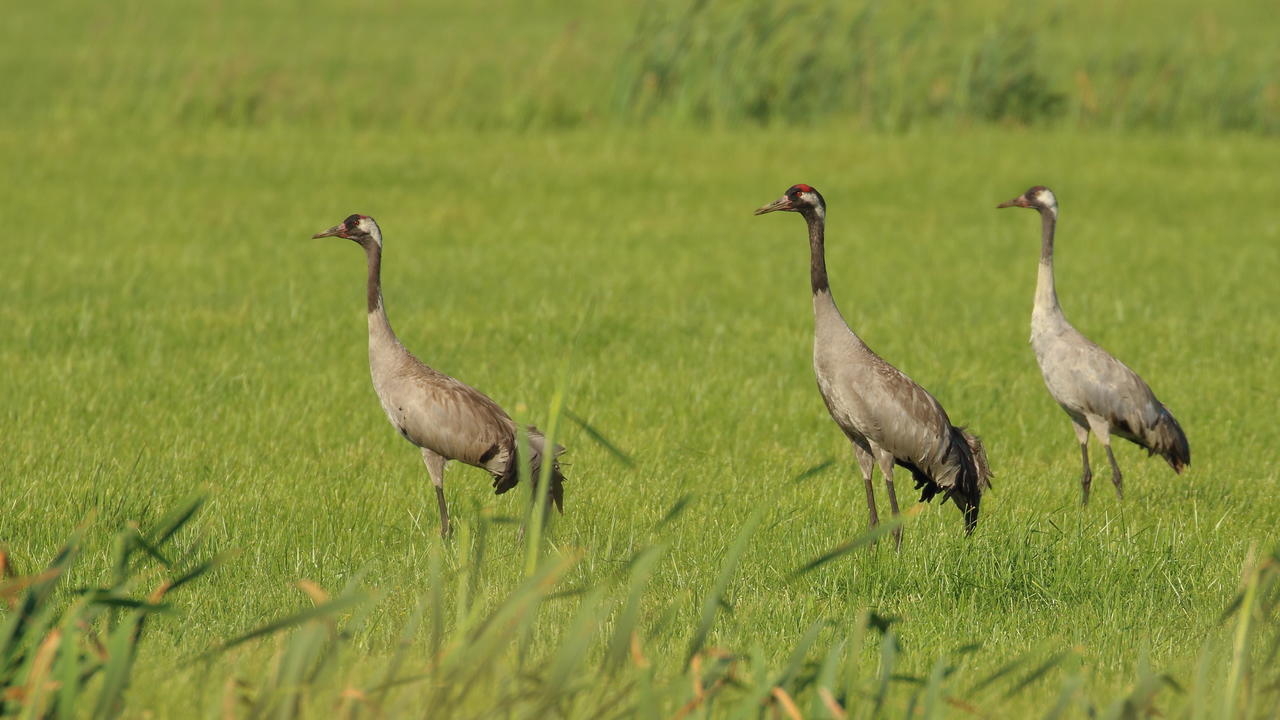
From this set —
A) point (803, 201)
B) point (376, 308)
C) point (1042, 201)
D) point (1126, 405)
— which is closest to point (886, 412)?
point (803, 201)

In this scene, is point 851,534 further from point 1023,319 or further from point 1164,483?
point 1023,319

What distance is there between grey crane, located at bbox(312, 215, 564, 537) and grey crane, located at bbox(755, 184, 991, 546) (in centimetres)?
143

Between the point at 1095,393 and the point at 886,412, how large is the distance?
198 centimetres

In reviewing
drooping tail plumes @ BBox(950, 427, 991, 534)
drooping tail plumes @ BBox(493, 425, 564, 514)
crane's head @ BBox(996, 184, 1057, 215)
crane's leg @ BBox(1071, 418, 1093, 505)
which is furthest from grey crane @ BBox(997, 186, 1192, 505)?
drooping tail plumes @ BBox(493, 425, 564, 514)

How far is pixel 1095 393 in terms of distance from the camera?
28.0ft

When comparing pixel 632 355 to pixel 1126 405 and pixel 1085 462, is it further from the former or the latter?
pixel 1126 405

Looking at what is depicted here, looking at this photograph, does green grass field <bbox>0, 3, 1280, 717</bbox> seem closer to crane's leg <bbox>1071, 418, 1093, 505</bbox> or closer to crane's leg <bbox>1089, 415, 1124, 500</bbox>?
crane's leg <bbox>1071, 418, 1093, 505</bbox>

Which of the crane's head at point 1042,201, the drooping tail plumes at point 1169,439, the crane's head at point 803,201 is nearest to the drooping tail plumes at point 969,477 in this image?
the crane's head at point 803,201

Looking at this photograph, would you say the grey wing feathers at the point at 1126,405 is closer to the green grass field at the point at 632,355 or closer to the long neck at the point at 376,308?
the green grass field at the point at 632,355

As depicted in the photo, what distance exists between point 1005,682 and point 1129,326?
807 centimetres

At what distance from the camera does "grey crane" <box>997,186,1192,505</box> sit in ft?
27.8

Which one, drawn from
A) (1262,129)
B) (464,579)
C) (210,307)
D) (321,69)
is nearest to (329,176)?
(210,307)

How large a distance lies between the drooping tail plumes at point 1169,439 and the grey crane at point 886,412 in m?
1.60

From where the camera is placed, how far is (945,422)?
24.0ft
